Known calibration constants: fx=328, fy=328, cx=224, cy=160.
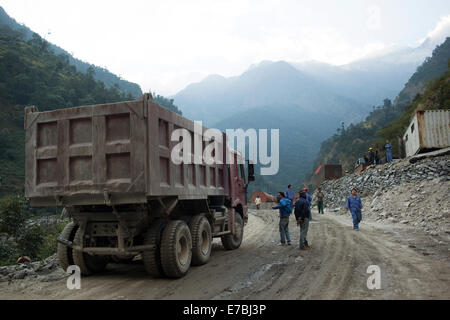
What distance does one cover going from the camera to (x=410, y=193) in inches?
647

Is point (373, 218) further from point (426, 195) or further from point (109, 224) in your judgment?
point (109, 224)

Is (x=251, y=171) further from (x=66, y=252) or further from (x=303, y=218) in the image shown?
(x=66, y=252)

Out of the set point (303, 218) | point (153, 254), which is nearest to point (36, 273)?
point (153, 254)

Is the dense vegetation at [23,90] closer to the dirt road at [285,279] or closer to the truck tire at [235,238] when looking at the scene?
the truck tire at [235,238]

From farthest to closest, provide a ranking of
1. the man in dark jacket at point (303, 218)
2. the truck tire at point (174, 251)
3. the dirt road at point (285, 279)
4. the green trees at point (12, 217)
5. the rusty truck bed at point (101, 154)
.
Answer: the green trees at point (12, 217) → the man in dark jacket at point (303, 218) → the truck tire at point (174, 251) → the rusty truck bed at point (101, 154) → the dirt road at point (285, 279)

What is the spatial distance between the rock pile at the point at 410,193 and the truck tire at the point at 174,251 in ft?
29.7

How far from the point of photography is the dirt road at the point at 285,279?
16.3ft

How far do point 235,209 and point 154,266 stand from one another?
15.4 feet

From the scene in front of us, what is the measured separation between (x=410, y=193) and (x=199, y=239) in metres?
13.5

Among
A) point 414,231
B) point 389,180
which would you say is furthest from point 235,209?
point 389,180

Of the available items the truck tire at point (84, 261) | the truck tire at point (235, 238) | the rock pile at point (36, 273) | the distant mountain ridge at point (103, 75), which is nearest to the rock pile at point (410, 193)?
the truck tire at point (235, 238)

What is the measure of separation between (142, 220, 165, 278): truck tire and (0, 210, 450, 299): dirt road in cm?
19

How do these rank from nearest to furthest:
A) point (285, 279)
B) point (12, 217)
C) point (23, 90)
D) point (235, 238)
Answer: point (285, 279), point (235, 238), point (12, 217), point (23, 90)

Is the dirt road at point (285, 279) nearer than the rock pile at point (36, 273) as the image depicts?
Yes
